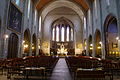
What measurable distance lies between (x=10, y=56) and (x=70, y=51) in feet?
79.4

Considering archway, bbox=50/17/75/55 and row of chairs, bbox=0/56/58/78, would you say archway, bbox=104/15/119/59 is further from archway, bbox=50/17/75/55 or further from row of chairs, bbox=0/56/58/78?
archway, bbox=50/17/75/55

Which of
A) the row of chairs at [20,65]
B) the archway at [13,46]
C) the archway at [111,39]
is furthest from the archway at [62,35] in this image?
the row of chairs at [20,65]

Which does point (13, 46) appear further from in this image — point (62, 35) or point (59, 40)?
point (62, 35)

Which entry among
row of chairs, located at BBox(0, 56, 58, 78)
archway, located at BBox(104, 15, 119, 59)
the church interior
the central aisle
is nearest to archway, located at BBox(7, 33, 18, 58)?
the church interior

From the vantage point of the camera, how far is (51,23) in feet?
118

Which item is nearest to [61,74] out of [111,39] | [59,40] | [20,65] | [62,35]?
[20,65]

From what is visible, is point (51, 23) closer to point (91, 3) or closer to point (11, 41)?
point (91, 3)

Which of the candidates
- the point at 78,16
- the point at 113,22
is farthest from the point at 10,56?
the point at 78,16

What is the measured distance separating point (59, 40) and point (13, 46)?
2470 cm

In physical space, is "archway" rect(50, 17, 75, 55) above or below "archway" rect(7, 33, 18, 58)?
above

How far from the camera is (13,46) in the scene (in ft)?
51.5

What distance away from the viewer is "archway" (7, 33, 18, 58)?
47.9 feet

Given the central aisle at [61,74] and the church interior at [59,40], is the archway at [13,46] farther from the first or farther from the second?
the central aisle at [61,74]

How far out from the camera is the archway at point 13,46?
1459 cm
